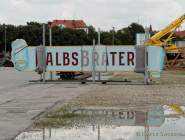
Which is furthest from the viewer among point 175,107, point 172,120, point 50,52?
A: point 50,52

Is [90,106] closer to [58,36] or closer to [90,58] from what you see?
[90,58]

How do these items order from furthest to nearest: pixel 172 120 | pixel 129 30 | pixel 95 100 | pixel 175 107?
pixel 129 30 < pixel 95 100 < pixel 175 107 < pixel 172 120

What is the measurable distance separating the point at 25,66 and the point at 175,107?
1837 cm

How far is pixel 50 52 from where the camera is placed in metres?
33.8

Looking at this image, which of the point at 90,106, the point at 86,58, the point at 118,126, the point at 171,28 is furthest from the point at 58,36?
the point at 118,126

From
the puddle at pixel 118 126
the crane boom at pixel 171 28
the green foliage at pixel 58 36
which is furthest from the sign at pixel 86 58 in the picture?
the green foliage at pixel 58 36

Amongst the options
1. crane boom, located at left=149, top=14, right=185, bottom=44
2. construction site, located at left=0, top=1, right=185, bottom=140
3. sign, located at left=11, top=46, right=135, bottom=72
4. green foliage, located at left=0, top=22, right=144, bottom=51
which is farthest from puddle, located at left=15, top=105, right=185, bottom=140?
green foliage, located at left=0, top=22, right=144, bottom=51

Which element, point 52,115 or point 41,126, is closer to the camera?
point 41,126

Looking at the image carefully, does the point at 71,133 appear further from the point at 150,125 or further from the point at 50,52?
the point at 50,52

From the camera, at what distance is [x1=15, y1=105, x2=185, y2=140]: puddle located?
10727mm

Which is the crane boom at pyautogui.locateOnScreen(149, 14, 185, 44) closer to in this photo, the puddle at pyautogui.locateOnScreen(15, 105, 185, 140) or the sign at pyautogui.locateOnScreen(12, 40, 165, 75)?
the sign at pyautogui.locateOnScreen(12, 40, 165, 75)

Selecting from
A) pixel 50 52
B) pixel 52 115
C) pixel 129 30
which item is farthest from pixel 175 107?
pixel 129 30

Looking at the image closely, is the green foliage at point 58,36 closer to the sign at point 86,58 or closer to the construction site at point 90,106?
the construction site at point 90,106

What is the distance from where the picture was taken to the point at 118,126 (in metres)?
12.2
